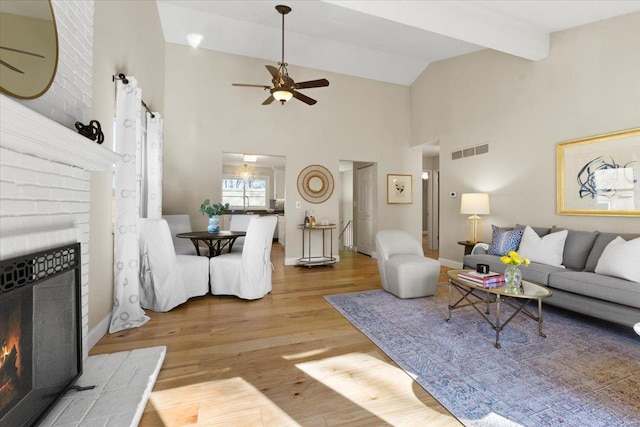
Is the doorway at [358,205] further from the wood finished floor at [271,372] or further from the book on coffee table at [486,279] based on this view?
the book on coffee table at [486,279]

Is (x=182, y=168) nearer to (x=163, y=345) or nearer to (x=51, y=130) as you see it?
(x=163, y=345)

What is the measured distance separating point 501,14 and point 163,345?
17.0ft

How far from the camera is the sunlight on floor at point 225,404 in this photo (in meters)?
1.58

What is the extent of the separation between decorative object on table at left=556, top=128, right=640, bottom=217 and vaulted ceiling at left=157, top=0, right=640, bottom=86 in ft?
4.47

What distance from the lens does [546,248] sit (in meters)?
3.47

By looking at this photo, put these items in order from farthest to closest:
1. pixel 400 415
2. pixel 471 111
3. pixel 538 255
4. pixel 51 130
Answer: pixel 471 111, pixel 538 255, pixel 400 415, pixel 51 130

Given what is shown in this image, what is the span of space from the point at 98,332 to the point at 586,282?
4345 millimetres

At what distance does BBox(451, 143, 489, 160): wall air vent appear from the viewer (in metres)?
4.84

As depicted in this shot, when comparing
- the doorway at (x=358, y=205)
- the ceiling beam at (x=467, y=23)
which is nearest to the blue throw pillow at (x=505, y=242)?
the ceiling beam at (x=467, y=23)

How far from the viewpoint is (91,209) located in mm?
2320

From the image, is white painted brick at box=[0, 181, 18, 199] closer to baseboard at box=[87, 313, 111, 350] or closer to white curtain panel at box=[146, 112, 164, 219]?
baseboard at box=[87, 313, 111, 350]

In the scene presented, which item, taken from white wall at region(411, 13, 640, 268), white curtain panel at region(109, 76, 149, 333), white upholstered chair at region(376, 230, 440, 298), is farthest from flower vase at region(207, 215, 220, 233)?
white wall at region(411, 13, 640, 268)

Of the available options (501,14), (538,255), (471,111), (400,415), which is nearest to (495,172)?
(471,111)

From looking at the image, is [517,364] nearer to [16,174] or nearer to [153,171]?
[16,174]
